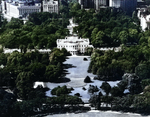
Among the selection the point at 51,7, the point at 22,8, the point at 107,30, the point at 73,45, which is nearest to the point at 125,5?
the point at 51,7

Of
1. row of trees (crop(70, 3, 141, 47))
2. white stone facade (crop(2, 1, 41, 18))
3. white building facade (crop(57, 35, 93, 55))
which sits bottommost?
white building facade (crop(57, 35, 93, 55))

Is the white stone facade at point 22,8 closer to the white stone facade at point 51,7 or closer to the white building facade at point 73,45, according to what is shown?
the white stone facade at point 51,7

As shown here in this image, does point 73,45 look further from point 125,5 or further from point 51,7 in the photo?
point 125,5

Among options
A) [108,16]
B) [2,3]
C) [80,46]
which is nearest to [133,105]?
[80,46]

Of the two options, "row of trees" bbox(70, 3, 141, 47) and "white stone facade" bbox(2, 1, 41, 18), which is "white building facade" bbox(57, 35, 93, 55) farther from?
"white stone facade" bbox(2, 1, 41, 18)

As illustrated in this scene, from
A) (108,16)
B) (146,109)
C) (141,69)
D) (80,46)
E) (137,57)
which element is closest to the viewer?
(146,109)

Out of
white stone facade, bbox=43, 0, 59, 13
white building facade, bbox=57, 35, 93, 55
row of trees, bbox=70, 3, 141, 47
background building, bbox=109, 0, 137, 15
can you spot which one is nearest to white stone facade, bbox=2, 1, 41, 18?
white stone facade, bbox=43, 0, 59, 13

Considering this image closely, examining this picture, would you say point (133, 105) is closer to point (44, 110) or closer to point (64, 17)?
point (44, 110)

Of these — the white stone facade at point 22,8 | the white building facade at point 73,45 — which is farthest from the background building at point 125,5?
the white building facade at point 73,45

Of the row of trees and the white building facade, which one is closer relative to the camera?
the white building facade
